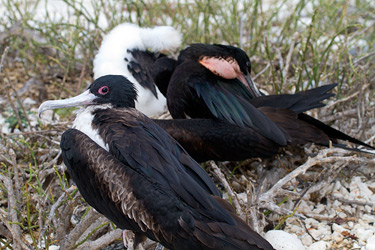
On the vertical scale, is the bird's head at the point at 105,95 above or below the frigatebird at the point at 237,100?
above

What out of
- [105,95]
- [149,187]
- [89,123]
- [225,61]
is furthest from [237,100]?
[149,187]

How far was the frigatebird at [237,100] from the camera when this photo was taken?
239cm

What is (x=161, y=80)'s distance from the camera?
296 centimetres

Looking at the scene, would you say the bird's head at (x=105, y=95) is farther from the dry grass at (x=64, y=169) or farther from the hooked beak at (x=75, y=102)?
the dry grass at (x=64, y=169)

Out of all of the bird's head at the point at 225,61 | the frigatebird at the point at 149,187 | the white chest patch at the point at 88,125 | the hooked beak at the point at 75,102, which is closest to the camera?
the frigatebird at the point at 149,187

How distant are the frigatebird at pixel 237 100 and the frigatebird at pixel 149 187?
0.59 m

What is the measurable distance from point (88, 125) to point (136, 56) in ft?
4.62

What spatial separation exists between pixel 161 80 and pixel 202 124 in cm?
66

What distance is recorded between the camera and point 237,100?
8.17 feet

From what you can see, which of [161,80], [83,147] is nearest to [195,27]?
[161,80]

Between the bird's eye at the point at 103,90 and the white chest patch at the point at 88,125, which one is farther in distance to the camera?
the bird's eye at the point at 103,90

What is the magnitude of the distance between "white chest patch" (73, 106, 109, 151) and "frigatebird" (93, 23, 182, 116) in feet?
3.55

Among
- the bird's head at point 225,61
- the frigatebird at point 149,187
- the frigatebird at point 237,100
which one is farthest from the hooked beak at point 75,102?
the bird's head at point 225,61

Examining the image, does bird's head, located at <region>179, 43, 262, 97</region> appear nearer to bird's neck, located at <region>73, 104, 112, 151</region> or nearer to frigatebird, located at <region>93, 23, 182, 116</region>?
frigatebird, located at <region>93, 23, 182, 116</region>
